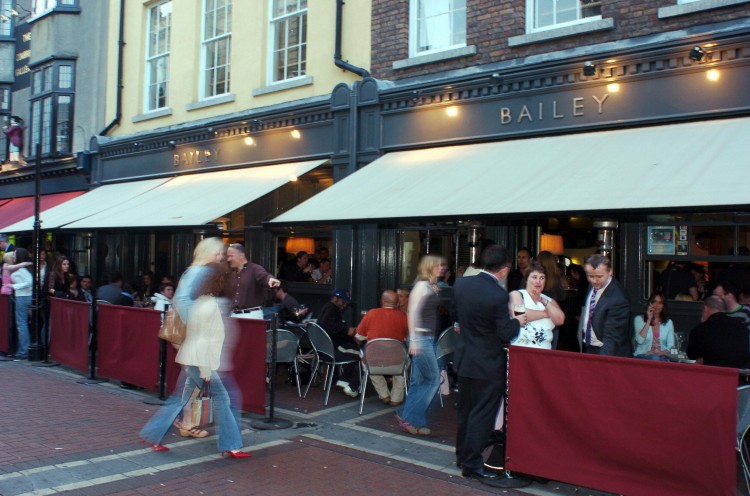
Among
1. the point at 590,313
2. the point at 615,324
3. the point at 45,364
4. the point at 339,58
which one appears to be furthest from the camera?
the point at 339,58

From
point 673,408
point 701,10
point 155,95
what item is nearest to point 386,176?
point 701,10

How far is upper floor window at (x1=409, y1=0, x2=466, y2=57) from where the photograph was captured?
9680 mm

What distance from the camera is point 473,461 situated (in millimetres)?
5324

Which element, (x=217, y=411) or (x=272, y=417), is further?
(x=272, y=417)

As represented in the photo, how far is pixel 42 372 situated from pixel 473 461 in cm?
697

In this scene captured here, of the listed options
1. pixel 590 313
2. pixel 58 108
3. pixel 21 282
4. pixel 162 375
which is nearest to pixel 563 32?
pixel 590 313

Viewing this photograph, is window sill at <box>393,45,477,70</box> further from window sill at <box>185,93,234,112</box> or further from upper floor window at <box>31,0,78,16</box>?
upper floor window at <box>31,0,78,16</box>

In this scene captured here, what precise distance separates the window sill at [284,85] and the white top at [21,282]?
4702 millimetres

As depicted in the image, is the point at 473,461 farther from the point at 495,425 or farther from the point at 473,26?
the point at 473,26

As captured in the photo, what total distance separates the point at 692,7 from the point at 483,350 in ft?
15.2

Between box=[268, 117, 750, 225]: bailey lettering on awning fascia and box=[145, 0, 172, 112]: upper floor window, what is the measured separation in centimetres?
681

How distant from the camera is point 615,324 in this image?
5562 mm

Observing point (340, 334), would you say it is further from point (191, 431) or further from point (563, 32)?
point (563, 32)

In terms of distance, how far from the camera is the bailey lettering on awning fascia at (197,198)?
9.80 metres
